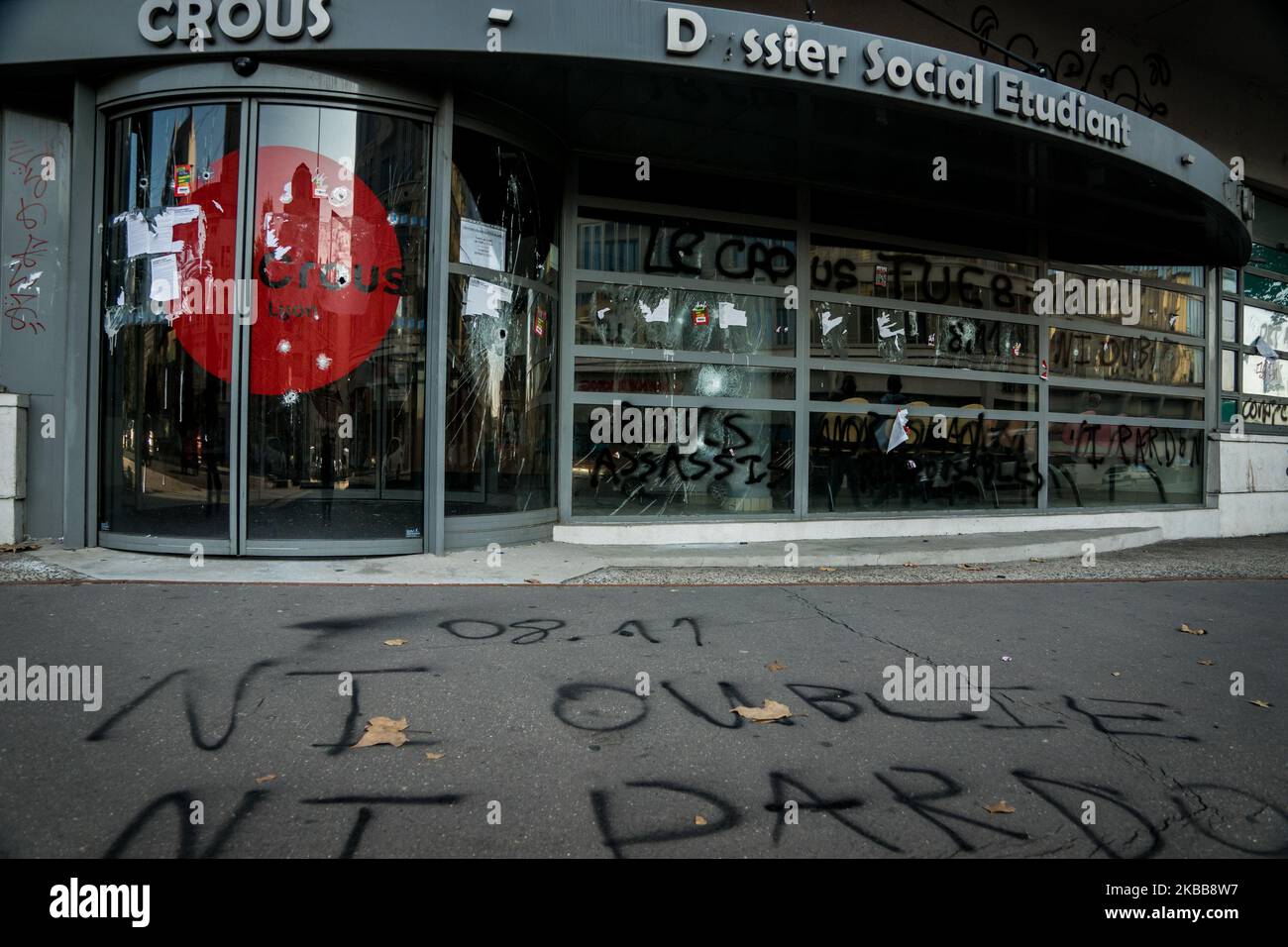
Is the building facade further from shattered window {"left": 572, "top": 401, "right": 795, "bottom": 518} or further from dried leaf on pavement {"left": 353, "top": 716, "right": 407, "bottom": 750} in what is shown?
dried leaf on pavement {"left": 353, "top": 716, "right": 407, "bottom": 750}

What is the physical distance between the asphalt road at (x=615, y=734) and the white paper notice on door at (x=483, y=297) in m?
2.97

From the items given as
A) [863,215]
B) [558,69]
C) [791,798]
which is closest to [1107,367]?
[863,215]

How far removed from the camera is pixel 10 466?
6949mm

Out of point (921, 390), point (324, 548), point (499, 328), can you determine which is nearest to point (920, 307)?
point (921, 390)

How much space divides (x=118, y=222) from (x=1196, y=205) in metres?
11.4

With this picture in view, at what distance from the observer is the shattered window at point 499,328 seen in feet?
24.0

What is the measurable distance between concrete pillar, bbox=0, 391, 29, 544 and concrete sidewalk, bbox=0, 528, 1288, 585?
0.38 m

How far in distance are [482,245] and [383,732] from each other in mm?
5275

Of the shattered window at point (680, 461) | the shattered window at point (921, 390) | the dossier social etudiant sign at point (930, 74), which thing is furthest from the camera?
the shattered window at point (921, 390)

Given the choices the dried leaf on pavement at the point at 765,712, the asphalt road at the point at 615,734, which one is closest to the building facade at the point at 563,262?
the asphalt road at the point at 615,734

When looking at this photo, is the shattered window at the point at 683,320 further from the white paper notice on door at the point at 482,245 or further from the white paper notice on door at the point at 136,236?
the white paper notice on door at the point at 136,236

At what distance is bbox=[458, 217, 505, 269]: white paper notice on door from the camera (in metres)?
7.38

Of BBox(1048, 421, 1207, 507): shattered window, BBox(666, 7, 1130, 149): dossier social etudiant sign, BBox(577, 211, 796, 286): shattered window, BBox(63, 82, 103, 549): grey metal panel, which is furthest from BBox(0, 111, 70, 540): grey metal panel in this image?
BBox(1048, 421, 1207, 507): shattered window

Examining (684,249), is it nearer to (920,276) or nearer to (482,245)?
(482,245)
